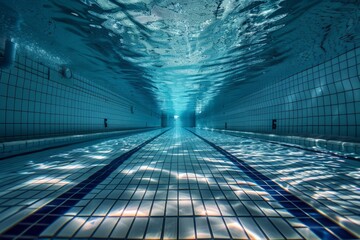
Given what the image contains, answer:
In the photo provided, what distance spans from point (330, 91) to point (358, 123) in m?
1.30

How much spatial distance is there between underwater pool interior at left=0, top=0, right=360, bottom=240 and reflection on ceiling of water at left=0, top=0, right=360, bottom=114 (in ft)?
0.11

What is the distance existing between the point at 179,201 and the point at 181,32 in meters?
3.57

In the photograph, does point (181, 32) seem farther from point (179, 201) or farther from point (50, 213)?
point (50, 213)

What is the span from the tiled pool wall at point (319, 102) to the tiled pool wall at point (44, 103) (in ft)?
30.6

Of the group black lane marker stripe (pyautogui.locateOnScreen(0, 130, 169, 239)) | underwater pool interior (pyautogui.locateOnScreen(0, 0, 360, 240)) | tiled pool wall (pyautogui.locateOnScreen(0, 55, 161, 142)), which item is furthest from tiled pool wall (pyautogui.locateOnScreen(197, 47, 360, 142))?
tiled pool wall (pyautogui.locateOnScreen(0, 55, 161, 142))

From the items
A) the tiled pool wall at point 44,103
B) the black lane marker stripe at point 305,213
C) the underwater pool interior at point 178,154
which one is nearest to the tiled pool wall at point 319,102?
the underwater pool interior at point 178,154

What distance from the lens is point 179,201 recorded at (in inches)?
73.5

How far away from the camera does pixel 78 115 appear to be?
7.31 m

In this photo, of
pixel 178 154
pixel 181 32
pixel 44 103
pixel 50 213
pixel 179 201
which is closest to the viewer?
pixel 50 213

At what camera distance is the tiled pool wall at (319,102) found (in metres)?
4.56

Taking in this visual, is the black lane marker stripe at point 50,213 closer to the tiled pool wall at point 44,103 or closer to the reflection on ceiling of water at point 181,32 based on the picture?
the reflection on ceiling of water at point 181,32

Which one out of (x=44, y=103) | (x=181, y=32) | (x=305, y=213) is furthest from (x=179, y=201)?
(x=44, y=103)

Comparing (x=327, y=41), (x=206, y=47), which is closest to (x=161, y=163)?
(x=206, y=47)

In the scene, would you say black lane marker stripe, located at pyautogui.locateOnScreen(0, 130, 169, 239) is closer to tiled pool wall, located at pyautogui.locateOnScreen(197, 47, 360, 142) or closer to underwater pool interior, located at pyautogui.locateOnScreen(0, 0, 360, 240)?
underwater pool interior, located at pyautogui.locateOnScreen(0, 0, 360, 240)
